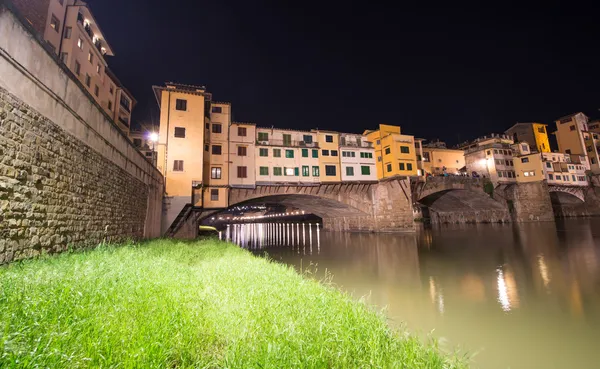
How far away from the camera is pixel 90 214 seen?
33.7 feet

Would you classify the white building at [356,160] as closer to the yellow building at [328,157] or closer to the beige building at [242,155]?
the yellow building at [328,157]

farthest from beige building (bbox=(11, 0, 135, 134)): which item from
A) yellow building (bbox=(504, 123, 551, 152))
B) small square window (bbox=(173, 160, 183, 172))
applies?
yellow building (bbox=(504, 123, 551, 152))

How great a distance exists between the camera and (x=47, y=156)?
762 centimetres

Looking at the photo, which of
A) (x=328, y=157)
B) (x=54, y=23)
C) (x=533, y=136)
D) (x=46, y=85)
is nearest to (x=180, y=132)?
(x=54, y=23)

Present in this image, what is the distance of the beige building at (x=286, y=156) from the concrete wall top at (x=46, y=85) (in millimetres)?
18862

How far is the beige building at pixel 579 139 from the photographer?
5599 cm

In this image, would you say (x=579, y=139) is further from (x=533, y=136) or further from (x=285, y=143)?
(x=285, y=143)

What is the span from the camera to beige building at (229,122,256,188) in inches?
1125

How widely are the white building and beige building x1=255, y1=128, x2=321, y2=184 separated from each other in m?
4.33

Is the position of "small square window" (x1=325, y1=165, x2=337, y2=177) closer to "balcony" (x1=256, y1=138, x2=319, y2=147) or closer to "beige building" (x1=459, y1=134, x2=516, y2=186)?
"balcony" (x1=256, y1=138, x2=319, y2=147)

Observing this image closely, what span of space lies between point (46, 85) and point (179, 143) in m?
16.8

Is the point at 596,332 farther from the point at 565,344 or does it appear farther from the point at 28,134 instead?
the point at 28,134

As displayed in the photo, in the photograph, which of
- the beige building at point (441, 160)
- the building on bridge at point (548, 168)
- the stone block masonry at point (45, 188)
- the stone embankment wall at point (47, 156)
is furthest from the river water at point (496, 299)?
the building on bridge at point (548, 168)

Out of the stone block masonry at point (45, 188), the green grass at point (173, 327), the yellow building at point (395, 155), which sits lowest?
the green grass at point (173, 327)
